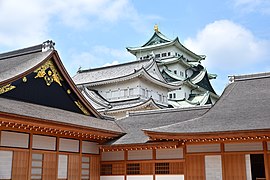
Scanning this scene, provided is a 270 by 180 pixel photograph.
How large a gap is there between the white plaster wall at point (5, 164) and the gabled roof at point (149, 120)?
397 cm

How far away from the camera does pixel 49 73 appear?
1298 centimetres

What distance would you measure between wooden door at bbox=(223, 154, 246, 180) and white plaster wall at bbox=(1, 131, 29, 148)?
6.19m

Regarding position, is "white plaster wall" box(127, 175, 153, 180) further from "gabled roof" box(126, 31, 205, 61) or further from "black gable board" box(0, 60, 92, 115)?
"gabled roof" box(126, 31, 205, 61)

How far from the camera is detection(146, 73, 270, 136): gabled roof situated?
34.9ft

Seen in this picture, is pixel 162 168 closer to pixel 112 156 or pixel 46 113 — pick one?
pixel 112 156

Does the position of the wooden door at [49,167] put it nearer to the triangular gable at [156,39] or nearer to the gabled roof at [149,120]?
the gabled roof at [149,120]

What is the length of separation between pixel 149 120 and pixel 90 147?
315 cm

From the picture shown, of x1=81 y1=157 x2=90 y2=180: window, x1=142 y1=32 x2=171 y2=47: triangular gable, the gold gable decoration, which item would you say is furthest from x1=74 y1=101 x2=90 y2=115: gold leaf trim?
x1=142 y1=32 x2=171 y2=47: triangular gable

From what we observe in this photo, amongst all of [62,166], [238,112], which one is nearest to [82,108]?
[62,166]

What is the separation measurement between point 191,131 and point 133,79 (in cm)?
1799

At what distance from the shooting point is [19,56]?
49.2 feet

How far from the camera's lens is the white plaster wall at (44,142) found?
11.1m

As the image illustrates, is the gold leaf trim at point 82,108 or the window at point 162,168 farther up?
the gold leaf trim at point 82,108

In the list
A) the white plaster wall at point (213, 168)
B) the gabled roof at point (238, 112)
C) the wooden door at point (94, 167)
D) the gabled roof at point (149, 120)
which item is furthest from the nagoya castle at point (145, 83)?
the white plaster wall at point (213, 168)
